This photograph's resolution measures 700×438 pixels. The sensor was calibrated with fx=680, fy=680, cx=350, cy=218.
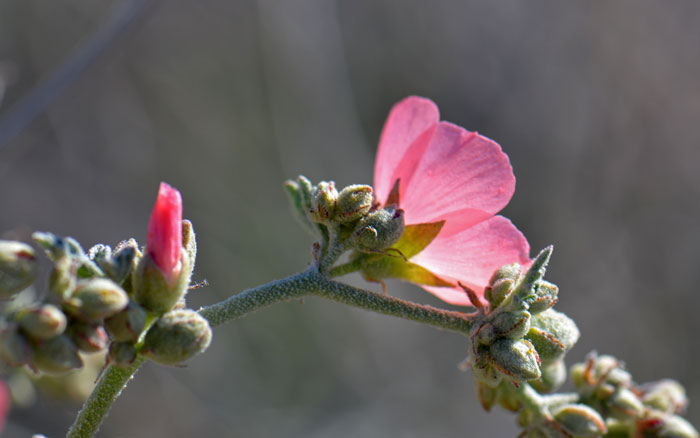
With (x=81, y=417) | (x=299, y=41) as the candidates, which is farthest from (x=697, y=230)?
(x=81, y=417)

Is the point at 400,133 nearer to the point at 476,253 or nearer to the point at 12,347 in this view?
the point at 476,253

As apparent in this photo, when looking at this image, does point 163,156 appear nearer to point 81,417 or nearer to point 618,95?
point 618,95

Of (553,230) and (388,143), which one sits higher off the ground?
(388,143)

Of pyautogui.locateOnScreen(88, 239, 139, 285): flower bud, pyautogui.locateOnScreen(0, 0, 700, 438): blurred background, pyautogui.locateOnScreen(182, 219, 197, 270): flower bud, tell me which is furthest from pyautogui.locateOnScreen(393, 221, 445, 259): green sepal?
pyautogui.locateOnScreen(0, 0, 700, 438): blurred background

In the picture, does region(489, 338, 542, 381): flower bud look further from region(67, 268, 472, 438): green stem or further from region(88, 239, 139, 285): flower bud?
region(88, 239, 139, 285): flower bud

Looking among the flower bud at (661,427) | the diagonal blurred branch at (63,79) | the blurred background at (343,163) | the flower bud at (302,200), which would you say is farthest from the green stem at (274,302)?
the blurred background at (343,163)

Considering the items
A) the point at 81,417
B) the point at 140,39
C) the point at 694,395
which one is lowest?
the point at 694,395
